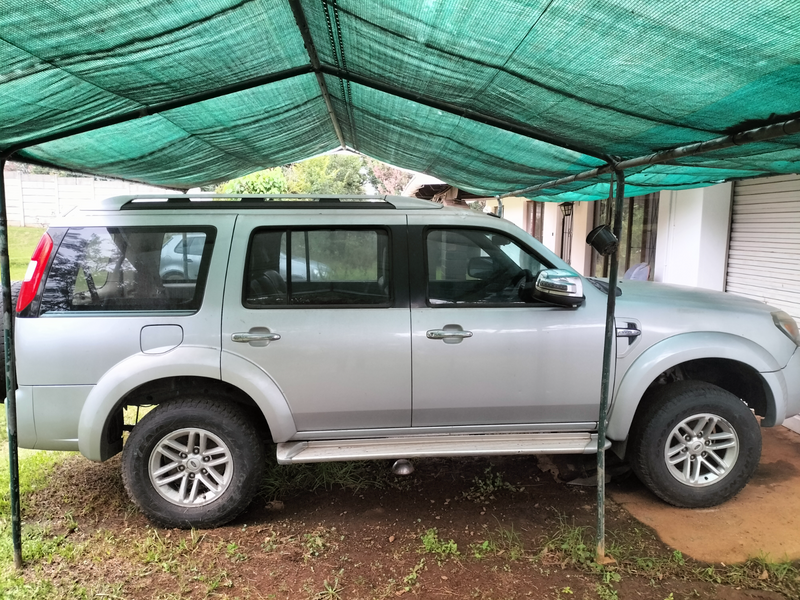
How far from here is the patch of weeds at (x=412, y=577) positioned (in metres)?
2.91

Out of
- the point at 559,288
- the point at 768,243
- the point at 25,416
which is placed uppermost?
the point at 768,243

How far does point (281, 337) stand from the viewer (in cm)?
335

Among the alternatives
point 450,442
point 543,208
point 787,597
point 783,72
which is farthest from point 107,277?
point 543,208

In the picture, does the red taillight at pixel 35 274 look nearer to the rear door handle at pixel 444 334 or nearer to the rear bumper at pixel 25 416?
the rear bumper at pixel 25 416

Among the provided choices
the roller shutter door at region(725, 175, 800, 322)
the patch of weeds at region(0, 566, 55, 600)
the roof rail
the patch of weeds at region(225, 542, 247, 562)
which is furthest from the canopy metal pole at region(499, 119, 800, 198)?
the patch of weeds at region(0, 566, 55, 600)

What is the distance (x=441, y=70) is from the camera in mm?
3018

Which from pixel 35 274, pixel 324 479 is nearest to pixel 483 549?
pixel 324 479

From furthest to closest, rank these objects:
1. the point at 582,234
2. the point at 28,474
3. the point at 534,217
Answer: the point at 534,217
the point at 582,234
the point at 28,474

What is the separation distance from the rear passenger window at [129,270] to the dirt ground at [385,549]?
1.51 metres

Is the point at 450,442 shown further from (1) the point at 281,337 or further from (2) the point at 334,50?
(2) the point at 334,50

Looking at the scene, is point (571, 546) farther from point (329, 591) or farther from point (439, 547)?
point (329, 591)

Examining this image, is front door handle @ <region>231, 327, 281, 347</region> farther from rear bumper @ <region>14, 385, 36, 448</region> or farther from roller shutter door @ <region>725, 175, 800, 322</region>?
roller shutter door @ <region>725, 175, 800, 322</region>

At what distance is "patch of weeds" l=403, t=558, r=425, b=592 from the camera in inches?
115

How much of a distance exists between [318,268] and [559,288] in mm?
1591
